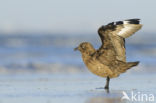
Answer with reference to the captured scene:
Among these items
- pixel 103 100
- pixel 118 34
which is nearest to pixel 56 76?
pixel 118 34

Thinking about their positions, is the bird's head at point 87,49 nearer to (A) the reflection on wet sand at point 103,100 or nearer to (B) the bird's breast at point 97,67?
(B) the bird's breast at point 97,67

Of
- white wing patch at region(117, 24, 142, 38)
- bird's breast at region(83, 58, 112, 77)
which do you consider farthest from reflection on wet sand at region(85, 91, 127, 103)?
white wing patch at region(117, 24, 142, 38)

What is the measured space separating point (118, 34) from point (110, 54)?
39 cm

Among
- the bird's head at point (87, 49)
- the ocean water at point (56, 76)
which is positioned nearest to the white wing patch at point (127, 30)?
the bird's head at point (87, 49)

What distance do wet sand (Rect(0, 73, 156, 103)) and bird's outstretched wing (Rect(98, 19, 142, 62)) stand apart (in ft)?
2.22

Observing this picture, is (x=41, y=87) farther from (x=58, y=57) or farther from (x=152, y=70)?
(x=58, y=57)

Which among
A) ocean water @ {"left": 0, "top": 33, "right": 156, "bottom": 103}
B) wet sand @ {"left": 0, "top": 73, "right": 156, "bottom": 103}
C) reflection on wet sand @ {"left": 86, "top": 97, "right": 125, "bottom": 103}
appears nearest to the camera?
reflection on wet sand @ {"left": 86, "top": 97, "right": 125, "bottom": 103}

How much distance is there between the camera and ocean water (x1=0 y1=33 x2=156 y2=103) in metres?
9.91

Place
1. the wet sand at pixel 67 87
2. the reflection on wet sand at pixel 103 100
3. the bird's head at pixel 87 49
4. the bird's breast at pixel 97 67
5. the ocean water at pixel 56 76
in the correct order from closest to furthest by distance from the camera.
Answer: the reflection on wet sand at pixel 103 100
the wet sand at pixel 67 87
the ocean water at pixel 56 76
the bird's breast at pixel 97 67
the bird's head at pixel 87 49

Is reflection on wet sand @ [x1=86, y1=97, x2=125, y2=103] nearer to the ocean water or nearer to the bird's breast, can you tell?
the ocean water

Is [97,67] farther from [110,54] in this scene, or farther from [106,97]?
[106,97]

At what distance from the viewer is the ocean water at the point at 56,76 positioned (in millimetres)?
9914

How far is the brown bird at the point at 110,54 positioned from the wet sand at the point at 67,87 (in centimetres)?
32

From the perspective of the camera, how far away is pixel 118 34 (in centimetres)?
1134
